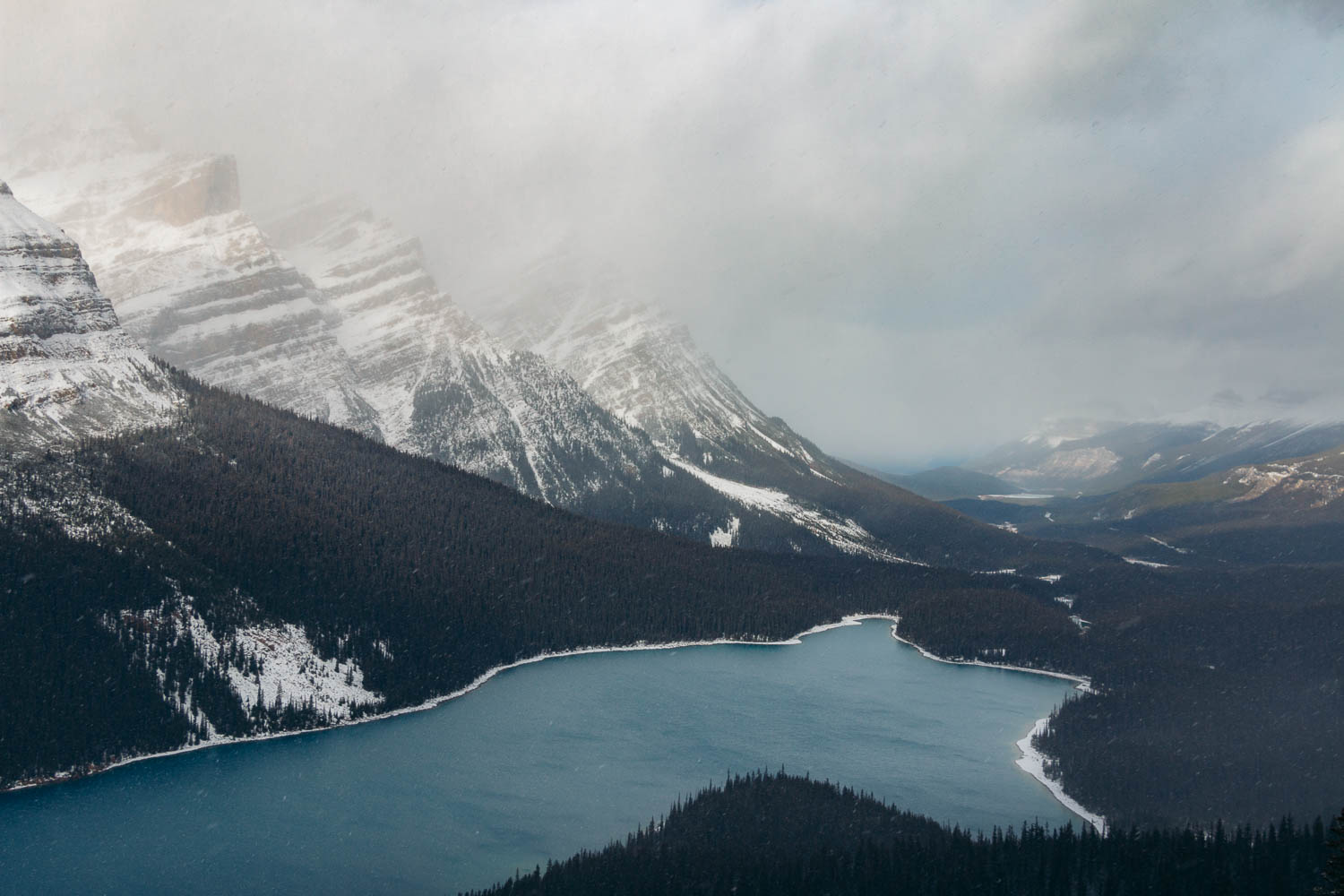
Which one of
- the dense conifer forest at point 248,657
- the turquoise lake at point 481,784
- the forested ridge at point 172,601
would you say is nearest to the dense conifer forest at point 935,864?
the turquoise lake at point 481,784

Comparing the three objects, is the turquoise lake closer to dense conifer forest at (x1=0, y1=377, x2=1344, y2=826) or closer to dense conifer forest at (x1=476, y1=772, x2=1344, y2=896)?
dense conifer forest at (x1=0, y1=377, x2=1344, y2=826)

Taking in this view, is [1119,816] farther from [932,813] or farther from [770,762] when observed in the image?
[770,762]

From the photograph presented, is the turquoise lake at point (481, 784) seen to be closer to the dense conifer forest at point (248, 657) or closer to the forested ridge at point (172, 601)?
the forested ridge at point (172, 601)

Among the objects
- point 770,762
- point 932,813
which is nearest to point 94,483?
point 770,762

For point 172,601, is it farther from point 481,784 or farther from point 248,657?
point 481,784

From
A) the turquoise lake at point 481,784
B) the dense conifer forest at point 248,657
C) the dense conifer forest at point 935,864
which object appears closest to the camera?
the dense conifer forest at point 935,864

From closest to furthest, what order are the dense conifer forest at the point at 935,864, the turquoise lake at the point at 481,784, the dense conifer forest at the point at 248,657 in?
the dense conifer forest at the point at 935,864 < the turquoise lake at the point at 481,784 < the dense conifer forest at the point at 248,657
